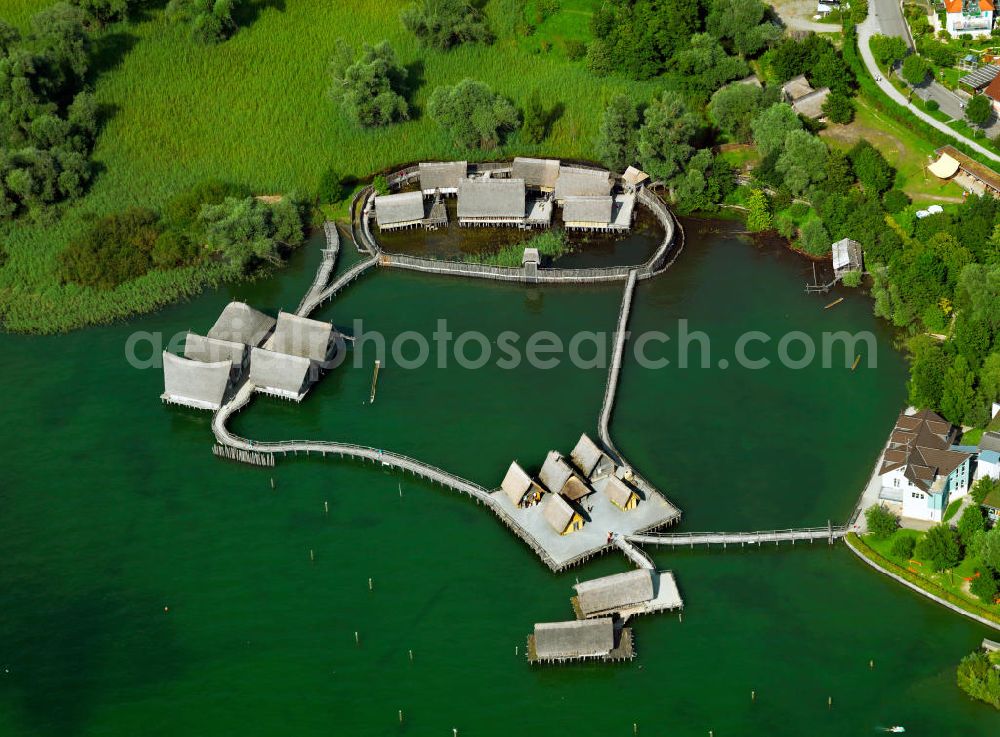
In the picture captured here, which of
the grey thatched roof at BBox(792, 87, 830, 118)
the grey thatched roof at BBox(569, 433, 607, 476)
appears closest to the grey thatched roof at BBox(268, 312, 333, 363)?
the grey thatched roof at BBox(569, 433, 607, 476)

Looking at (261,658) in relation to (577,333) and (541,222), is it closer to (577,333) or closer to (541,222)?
(577,333)

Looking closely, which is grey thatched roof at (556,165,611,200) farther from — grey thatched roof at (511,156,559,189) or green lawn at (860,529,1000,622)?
green lawn at (860,529,1000,622)

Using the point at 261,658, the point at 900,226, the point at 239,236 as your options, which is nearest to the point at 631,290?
the point at 900,226

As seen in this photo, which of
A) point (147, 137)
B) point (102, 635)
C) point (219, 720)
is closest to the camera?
point (219, 720)

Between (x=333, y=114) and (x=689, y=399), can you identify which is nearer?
(x=689, y=399)

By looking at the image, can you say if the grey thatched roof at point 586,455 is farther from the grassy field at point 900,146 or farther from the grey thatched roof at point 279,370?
the grassy field at point 900,146

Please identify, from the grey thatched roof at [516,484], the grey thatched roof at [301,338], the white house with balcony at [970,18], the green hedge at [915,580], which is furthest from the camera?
the white house with balcony at [970,18]

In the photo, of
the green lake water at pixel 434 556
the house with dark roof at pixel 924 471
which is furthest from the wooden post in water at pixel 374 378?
the house with dark roof at pixel 924 471

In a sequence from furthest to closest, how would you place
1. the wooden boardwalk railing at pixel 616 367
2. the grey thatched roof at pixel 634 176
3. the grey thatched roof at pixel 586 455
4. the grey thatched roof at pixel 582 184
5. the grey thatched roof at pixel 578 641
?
the grey thatched roof at pixel 634 176 → the grey thatched roof at pixel 582 184 → the wooden boardwalk railing at pixel 616 367 → the grey thatched roof at pixel 586 455 → the grey thatched roof at pixel 578 641
